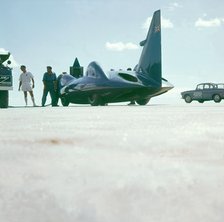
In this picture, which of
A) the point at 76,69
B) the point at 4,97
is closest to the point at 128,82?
the point at 4,97

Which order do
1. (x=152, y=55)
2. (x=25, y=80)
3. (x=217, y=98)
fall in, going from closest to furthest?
(x=25, y=80) → (x=152, y=55) → (x=217, y=98)

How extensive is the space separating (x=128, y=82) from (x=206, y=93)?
546 inches

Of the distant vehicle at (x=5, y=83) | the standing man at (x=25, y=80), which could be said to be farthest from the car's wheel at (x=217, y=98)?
the distant vehicle at (x=5, y=83)

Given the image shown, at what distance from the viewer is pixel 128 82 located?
1504cm

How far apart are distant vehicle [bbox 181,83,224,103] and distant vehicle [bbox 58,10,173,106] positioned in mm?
11379

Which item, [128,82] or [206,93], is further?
[206,93]

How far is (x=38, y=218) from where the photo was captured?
0.88 metres

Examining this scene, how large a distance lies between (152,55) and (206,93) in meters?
12.4

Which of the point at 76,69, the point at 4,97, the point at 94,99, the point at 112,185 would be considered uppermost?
the point at 76,69

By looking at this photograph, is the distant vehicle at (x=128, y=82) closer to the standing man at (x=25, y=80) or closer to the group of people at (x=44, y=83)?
the group of people at (x=44, y=83)

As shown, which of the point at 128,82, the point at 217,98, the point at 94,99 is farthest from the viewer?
the point at 217,98

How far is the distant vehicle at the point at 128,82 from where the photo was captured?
1518cm

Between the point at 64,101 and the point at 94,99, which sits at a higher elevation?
the point at 94,99

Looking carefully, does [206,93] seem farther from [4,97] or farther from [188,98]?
[4,97]
